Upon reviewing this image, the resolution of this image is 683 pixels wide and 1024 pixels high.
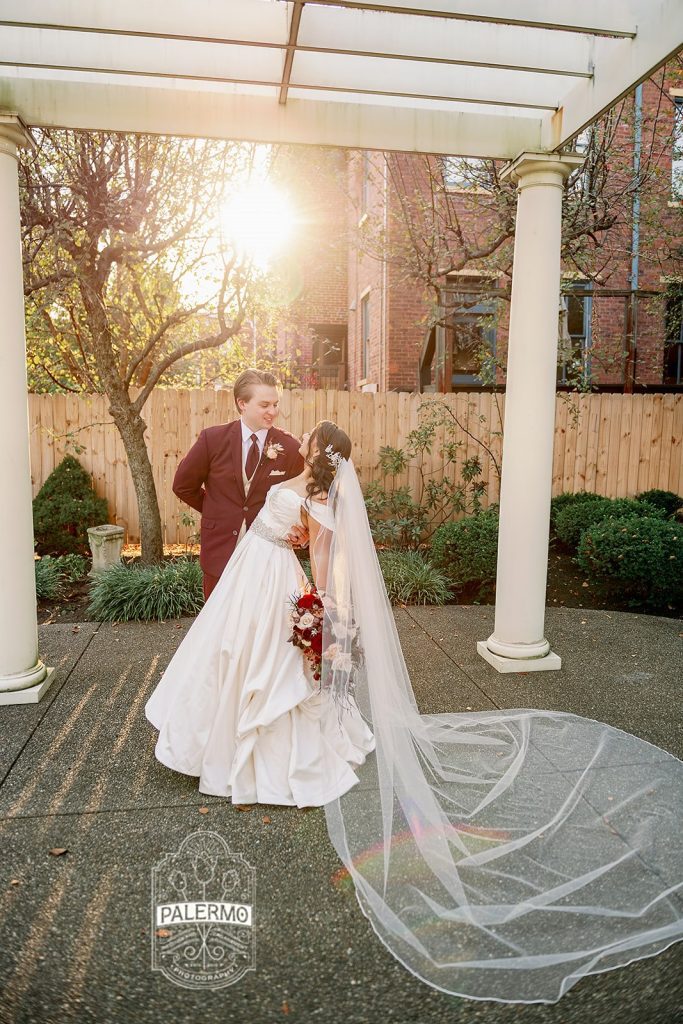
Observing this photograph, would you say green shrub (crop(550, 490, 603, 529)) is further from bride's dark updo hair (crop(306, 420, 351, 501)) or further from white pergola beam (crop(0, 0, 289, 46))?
white pergola beam (crop(0, 0, 289, 46))

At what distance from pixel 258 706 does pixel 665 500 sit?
7835mm

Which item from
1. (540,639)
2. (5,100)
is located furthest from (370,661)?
(5,100)

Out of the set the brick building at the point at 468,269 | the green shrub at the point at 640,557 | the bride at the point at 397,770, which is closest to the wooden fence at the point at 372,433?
the brick building at the point at 468,269

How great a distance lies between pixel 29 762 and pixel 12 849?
0.78 meters

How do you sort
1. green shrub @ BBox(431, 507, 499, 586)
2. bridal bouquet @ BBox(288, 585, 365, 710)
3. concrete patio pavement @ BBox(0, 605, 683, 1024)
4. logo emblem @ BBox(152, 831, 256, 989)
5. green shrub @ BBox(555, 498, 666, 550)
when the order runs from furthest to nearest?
green shrub @ BBox(555, 498, 666, 550) < green shrub @ BBox(431, 507, 499, 586) < bridal bouquet @ BBox(288, 585, 365, 710) < logo emblem @ BBox(152, 831, 256, 989) < concrete patio pavement @ BBox(0, 605, 683, 1024)

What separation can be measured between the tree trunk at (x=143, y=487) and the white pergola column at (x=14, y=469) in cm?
341

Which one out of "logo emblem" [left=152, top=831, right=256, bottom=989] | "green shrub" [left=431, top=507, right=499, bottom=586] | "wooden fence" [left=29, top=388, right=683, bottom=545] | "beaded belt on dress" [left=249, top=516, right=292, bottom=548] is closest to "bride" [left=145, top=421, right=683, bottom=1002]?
"beaded belt on dress" [left=249, top=516, right=292, bottom=548]

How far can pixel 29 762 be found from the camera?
3.70 m

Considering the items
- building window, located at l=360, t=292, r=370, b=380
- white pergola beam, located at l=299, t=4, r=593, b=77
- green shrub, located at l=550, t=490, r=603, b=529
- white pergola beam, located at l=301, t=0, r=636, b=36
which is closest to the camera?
white pergola beam, located at l=301, t=0, r=636, b=36

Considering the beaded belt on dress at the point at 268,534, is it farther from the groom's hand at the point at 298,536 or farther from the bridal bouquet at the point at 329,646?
the bridal bouquet at the point at 329,646

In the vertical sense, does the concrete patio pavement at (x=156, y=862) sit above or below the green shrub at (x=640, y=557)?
A: below

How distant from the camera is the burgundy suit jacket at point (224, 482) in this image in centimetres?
455

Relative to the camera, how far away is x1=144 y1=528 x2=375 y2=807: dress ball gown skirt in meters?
3.35

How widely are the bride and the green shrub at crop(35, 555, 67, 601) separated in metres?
3.85
